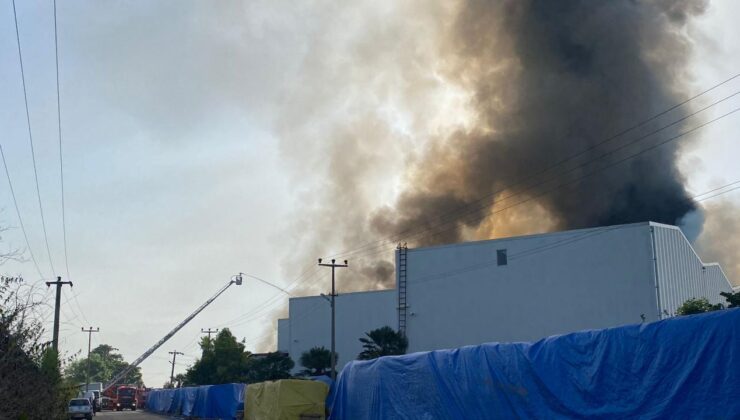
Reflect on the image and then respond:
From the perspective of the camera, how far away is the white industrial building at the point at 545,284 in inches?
1692

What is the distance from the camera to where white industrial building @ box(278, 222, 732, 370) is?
4297 cm

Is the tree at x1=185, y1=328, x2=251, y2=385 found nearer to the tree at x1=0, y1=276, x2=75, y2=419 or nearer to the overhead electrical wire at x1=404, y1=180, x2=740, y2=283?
the overhead electrical wire at x1=404, y1=180, x2=740, y2=283

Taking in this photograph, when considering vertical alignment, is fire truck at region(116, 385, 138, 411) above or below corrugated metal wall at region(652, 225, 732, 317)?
below

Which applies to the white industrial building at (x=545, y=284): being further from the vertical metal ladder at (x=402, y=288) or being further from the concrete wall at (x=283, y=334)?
the concrete wall at (x=283, y=334)

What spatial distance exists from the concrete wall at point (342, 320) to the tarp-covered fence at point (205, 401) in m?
Result: 14.9

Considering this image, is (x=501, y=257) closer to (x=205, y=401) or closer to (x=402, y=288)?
(x=402, y=288)

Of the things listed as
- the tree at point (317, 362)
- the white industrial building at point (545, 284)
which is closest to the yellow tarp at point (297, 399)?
the white industrial building at point (545, 284)

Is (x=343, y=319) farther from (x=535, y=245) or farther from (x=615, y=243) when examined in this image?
(x=615, y=243)

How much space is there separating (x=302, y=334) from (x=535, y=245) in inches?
1263

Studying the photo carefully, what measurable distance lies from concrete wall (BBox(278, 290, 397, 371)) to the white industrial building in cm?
287

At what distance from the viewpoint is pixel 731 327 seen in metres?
8.05

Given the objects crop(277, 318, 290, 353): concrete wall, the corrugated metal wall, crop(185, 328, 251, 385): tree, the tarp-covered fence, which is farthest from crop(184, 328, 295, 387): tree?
the corrugated metal wall

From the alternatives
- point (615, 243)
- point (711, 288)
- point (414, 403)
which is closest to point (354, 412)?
point (414, 403)

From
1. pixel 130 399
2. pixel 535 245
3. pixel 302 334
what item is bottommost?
pixel 130 399
